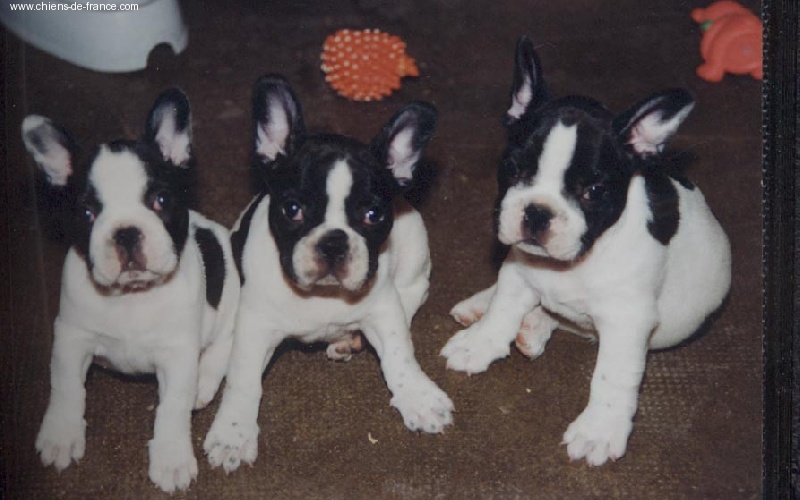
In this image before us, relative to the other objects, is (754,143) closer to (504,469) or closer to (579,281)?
(579,281)

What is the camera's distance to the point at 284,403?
3.90 meters

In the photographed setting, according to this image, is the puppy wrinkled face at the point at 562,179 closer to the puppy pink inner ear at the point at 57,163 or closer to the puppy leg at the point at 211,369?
the puppy leg at the point at 211,369

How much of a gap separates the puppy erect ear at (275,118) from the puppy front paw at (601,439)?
1.51m

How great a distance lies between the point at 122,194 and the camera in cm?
335

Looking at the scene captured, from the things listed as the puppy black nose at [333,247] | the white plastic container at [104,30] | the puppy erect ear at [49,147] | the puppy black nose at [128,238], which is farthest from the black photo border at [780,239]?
the white plastic container at [104,30]

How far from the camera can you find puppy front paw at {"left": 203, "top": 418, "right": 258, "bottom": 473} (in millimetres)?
→ 3641

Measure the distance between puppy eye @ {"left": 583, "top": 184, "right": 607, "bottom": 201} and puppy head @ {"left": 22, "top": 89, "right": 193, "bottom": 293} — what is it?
141 cm

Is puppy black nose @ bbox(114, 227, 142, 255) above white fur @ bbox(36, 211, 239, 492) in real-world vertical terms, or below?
above

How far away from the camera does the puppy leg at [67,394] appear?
11.8 feet

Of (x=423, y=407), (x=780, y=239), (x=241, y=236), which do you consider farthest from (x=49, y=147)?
(x=780, y=239)

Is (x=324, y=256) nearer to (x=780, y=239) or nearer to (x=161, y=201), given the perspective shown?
(x=161, y=201)

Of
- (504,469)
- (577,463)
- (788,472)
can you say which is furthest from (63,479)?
(788,472)

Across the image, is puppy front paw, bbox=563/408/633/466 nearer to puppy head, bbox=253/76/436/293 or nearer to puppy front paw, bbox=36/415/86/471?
puppy head, bbox=253/76/436/293

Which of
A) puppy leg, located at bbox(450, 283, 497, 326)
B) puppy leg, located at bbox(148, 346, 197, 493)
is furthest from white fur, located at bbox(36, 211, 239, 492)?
puppy leg, located at bbox(450, 283, 497, 326)
